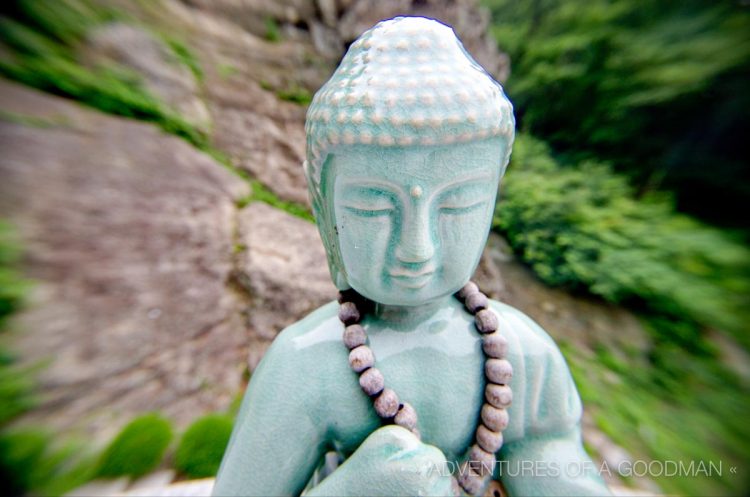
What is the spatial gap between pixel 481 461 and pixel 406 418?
22cm

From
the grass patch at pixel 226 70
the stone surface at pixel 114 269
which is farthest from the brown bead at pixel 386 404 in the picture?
the grass patch at pixel 226 70

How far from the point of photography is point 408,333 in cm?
83

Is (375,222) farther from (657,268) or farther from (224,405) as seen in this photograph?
(657,268)

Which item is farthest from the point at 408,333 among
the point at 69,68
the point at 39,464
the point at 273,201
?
the point at 69,68

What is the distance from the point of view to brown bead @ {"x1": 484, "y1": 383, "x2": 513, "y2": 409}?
0.77 meters

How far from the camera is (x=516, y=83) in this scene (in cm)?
626

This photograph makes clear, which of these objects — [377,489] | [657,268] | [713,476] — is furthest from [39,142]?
[657,268]

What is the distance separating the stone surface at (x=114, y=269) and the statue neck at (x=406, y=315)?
2.01 metres

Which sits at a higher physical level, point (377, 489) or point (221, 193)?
point (221, 193)

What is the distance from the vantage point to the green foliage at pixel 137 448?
1.85m

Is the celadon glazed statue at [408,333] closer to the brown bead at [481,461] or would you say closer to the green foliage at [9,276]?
the brown bead at [481,461]

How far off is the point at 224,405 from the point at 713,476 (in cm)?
315

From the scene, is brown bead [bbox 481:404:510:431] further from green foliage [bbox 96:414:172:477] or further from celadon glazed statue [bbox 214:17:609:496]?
green foliage [bbox 96:414:172:477]

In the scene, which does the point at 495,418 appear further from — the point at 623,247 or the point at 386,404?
the point at 623,247
